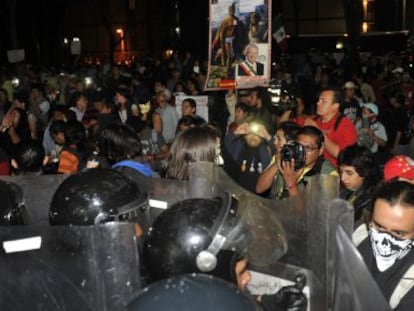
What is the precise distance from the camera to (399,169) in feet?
11.7

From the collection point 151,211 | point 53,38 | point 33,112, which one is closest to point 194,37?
point 53,38

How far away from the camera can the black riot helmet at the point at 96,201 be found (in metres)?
2.83

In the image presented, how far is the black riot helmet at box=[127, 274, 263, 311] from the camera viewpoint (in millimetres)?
1797

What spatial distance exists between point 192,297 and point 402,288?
1026 millimetres

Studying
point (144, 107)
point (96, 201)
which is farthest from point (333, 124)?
point (144, 107)

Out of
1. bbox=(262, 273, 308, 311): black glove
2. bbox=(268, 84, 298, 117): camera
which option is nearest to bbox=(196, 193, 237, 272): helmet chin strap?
bbox=(262, 273, 308, 311): black glove

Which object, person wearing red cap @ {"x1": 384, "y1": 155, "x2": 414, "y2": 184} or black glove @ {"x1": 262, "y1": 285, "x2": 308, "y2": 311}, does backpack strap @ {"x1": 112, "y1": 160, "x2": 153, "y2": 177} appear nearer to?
person wearing red cap @ {"x1": 384, "y1": 155, "x2": 414, "y2": 184}

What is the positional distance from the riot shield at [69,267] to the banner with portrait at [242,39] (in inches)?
161

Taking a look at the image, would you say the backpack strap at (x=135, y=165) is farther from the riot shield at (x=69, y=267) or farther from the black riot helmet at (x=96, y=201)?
the riot shield at (x=69, y=267)

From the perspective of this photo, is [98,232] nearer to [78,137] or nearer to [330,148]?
[330,148]

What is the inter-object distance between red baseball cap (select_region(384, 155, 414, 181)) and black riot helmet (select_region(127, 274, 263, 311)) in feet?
6.44

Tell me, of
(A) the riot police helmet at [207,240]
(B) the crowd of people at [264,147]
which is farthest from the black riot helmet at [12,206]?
(A) the riot police helmet at [207,240]

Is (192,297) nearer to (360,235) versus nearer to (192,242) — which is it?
(192,242)

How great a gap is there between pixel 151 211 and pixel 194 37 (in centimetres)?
3768
